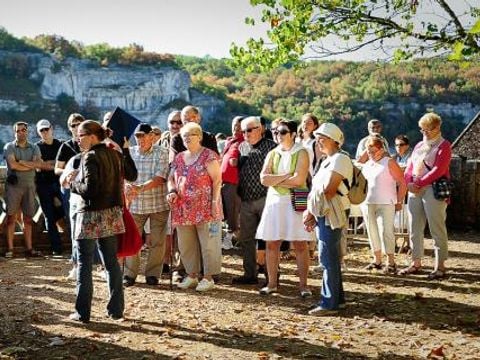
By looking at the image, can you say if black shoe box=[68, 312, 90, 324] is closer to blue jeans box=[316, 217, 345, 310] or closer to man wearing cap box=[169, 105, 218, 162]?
blue jeans box=[316, 217, 345, 310]

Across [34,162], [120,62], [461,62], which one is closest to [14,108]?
[120,62]

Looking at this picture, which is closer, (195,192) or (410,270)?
(195,192)

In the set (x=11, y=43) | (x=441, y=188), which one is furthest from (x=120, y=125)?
(x=11, y=43)

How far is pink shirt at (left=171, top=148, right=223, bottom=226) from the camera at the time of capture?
663cm

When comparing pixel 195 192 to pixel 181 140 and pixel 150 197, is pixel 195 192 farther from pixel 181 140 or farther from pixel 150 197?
pixel 181 140

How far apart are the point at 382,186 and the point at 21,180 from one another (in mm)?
5300

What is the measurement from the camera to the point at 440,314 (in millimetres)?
5766

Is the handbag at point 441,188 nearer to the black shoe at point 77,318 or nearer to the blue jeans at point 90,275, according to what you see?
the blue jeans at point 90,275

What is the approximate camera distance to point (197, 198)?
6.64 metres

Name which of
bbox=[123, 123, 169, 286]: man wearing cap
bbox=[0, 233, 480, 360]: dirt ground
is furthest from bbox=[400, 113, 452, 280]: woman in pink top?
bbox=[123, 123, 169, 286]: man wearing cap

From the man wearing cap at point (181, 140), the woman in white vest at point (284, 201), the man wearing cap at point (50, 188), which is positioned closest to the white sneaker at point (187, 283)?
the woman in white vest at point (284, 201)

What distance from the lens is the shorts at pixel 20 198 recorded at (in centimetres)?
941

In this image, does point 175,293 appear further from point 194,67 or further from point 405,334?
point 194,67

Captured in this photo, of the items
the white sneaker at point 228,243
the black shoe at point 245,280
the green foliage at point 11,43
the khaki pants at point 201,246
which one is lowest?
the black shoe at point 245,280
